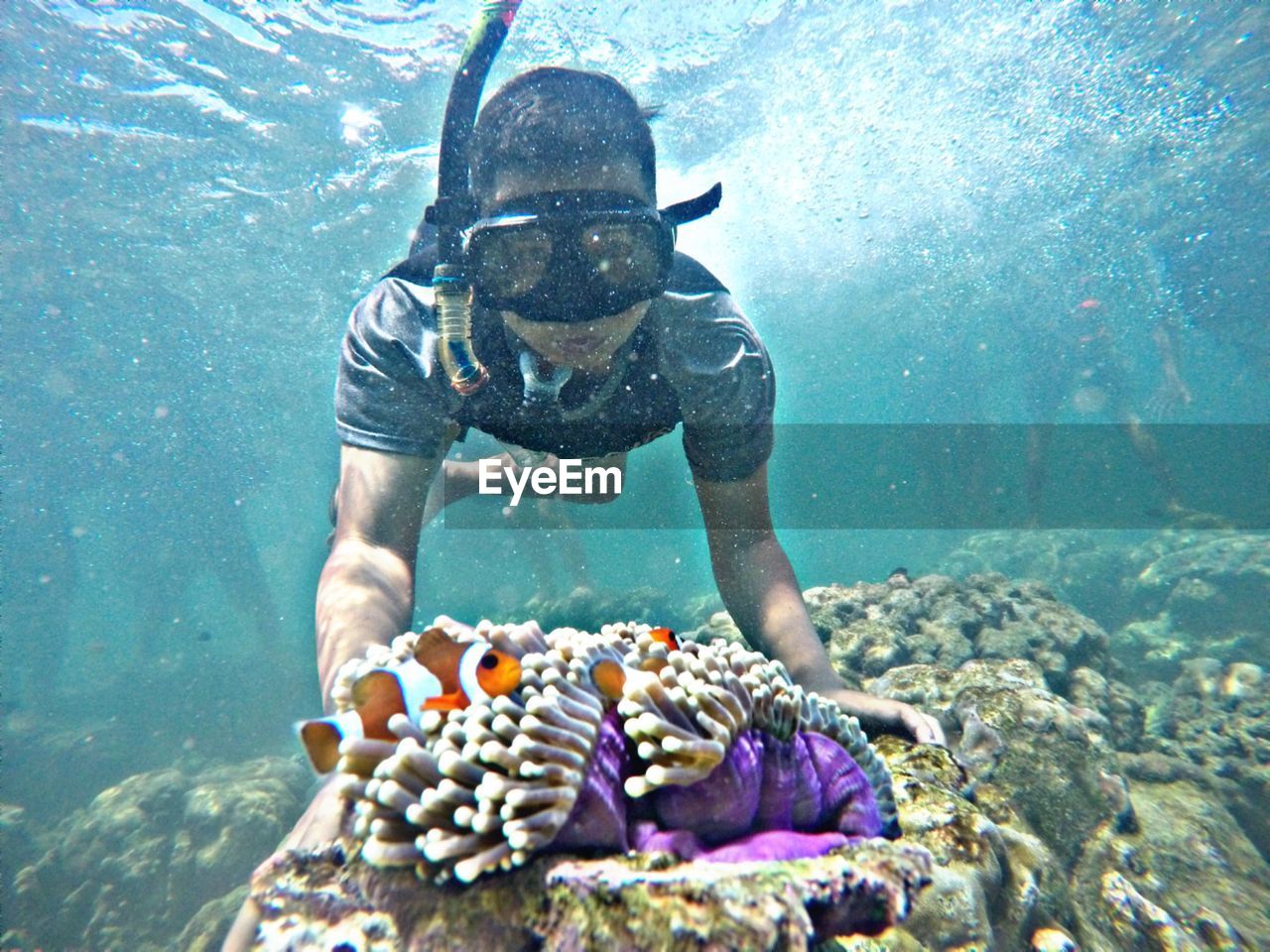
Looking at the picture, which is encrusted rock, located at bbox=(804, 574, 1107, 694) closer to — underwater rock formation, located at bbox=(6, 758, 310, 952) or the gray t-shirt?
the gray t-shirt

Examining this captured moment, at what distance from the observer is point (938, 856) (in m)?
1.66

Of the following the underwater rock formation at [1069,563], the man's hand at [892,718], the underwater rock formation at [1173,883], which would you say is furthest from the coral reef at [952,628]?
the underwater rock formation at [1069,563]

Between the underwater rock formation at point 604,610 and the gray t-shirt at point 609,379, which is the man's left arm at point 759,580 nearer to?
the gray t-shirt at point 609,379

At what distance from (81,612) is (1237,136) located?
132950 mm

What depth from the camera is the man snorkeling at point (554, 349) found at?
2629 mm

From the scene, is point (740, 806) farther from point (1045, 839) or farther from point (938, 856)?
point (1045, 839)

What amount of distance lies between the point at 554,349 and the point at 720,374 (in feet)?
2.92

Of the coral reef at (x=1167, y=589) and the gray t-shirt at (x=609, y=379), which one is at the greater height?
the gray t-shirt at (x=609, y=379)

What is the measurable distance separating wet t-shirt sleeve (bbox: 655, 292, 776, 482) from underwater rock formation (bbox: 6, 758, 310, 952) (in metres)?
8.99

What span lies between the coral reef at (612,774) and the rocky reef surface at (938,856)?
0.09 meters

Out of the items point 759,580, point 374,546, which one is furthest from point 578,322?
point 759,580

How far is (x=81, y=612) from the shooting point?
297 ft

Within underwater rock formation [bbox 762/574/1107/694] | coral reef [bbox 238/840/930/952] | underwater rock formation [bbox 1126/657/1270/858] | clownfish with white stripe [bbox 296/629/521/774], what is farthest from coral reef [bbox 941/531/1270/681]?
clownfish with white stripe [bbox 296/629/521/774]

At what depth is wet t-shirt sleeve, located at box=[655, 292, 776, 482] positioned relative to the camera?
3086 mm
